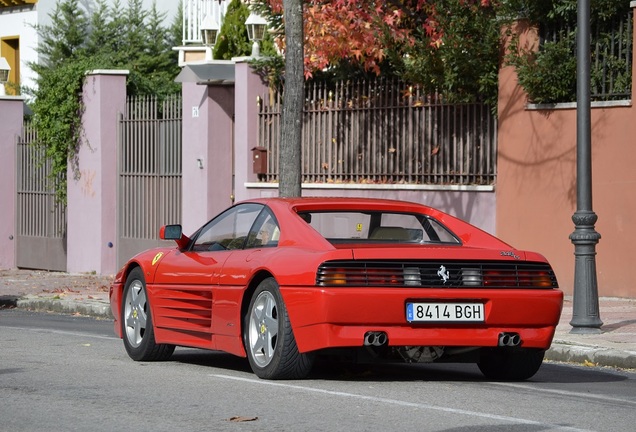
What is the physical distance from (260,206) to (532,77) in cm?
778

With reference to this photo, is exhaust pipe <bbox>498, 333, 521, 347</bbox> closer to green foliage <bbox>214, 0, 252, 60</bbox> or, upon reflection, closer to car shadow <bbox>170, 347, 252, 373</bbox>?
car shadow <bbox>170, 347, 252, 373</bbox>

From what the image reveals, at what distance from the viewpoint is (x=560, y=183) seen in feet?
58.9

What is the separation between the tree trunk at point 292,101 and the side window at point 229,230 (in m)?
6.09

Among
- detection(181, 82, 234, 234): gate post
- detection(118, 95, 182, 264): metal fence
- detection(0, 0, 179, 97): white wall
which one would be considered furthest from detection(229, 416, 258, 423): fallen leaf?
detection(0, 0, 179, 97): white wall

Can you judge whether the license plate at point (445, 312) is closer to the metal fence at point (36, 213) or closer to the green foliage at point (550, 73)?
the green foliage at point (550, 73)

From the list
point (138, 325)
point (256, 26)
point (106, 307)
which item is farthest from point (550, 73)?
point (138, 325)

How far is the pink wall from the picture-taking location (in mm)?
A: 17141

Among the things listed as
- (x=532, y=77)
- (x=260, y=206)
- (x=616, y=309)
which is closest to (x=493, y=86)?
(x=532, y=77)

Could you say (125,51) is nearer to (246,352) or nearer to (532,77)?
(532,77)

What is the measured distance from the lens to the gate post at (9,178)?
27734mm

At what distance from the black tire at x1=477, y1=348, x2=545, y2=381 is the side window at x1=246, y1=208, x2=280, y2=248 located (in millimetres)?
1696

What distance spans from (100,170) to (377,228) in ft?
48.7

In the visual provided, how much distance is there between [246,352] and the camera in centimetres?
1023

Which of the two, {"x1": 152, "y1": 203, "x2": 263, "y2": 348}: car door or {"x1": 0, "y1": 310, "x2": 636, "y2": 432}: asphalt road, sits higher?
{"x1": 152, "y1": 203, "x2": 263, "y2": 348}: car door
